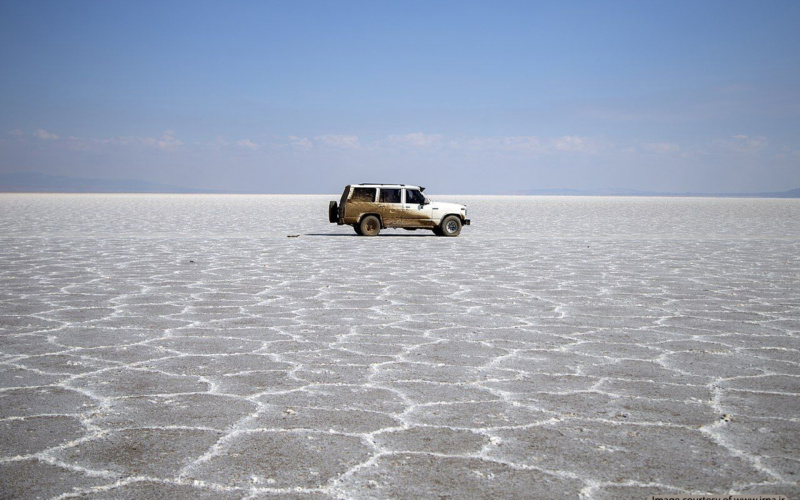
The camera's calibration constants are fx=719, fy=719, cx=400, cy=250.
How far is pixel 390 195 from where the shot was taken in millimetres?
21062

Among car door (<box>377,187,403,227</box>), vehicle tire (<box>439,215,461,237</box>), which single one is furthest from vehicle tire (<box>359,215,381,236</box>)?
vehicle tire (<box>439,215,461,237</box>)

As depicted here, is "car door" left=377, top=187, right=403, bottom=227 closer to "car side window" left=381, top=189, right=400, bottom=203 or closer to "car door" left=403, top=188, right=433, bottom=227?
"car side window" left=381, top=189, right=400, bottom=203

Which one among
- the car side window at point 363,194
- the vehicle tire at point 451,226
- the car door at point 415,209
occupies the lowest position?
the vehicle tire at point 451,226

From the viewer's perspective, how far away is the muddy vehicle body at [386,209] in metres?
21.0

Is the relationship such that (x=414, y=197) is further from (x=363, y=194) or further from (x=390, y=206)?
(x=363, y=194)

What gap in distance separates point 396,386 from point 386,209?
15959mm

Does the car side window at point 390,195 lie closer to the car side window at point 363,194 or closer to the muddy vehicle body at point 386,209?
the muddy vehicle body at point 386,209

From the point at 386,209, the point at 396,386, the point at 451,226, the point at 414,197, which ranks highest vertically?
the point at 414,197

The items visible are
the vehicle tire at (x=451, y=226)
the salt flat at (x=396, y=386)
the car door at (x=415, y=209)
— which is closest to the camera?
the salt flat at (x=396, y=386)

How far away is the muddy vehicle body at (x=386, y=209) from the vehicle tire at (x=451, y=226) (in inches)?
1.8

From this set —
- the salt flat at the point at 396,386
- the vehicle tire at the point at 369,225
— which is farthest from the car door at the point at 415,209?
the salt flat at the point at 396,386

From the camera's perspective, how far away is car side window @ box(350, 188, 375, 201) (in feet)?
68.9

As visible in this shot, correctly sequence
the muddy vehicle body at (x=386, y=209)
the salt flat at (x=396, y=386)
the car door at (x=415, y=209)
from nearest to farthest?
the salt flat at (x=396, y=386) → the muddy vehicle body at (x=386, y=209) → the car door at (x=415, y=209)

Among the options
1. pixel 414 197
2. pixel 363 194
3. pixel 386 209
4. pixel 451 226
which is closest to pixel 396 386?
pixel 386 209
